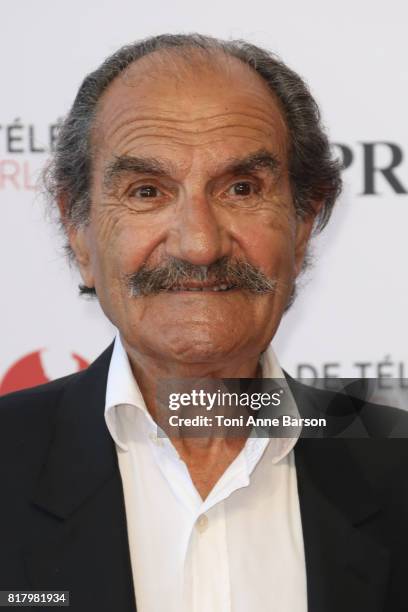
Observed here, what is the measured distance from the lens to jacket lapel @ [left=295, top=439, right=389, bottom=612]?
54.6 inches

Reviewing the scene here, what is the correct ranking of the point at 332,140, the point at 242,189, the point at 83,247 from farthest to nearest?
the point at 332,140 → the point at 83,247 → the point at 242,189

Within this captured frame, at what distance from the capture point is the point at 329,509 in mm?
1456

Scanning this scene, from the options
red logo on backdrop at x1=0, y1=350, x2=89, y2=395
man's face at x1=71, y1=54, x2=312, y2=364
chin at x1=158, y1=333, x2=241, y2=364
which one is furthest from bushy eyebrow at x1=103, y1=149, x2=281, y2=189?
red logo on backdrop at x1=0, y1=350, x2=89, y2=395

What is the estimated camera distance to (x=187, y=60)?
1502mm

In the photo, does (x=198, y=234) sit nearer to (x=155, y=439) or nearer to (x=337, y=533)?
(x=155, y=439)

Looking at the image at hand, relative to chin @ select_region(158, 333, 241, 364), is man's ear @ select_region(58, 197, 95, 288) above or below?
above

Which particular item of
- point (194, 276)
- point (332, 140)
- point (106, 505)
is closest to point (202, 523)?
point (106, 505)

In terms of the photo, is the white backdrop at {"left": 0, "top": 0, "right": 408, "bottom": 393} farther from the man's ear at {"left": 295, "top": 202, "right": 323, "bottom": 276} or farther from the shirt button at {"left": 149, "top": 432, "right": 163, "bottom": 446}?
the shirt button at {"left": 149, "top": 432, "right": 163, "bottom": 446}

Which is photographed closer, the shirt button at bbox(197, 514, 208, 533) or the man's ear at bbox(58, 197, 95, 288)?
the shirt button at bbox(197, 514, 208, 533)

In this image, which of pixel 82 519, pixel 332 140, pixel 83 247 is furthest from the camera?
pixel 332 140

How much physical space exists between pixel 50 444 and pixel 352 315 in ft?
2.21

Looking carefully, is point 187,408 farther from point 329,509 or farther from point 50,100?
point 50,100

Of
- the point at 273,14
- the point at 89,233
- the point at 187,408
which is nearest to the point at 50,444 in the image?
the point at 187,408

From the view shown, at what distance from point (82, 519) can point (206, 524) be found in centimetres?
18
